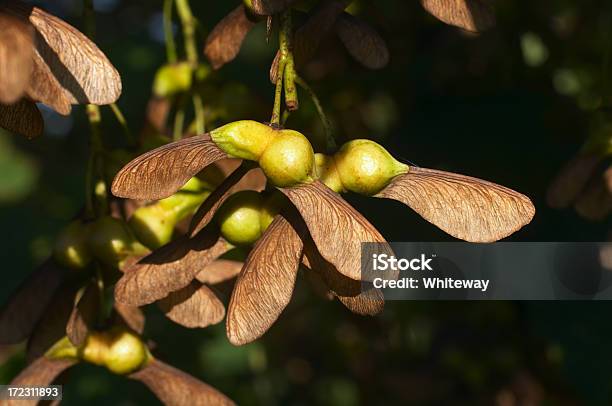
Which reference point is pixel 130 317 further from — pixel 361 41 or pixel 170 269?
pixel 361 41

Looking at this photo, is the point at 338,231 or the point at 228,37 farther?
the point at 228,37

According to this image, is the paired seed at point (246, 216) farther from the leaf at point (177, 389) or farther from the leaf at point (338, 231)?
the leaf at point (177, 389)

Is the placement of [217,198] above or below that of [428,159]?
above

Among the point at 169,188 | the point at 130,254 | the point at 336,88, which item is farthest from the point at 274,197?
the point at 336,88

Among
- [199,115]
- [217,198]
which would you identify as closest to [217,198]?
[217,198]

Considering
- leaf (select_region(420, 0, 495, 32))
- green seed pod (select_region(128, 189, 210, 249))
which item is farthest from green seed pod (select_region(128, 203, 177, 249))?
leaf (select_region(420, 0, 495, 32))

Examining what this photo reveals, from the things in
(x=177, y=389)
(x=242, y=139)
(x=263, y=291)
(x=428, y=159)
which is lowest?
(x=428, y=159)

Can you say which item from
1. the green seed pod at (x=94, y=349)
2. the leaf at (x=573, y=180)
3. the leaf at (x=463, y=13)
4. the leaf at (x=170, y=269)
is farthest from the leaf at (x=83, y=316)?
the leaf at (x=573, y=180)
